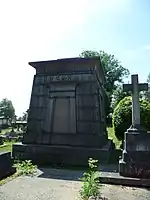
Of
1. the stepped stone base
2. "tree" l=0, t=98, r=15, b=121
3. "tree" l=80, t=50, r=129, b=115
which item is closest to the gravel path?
the stepped stone base

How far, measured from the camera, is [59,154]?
842 cm

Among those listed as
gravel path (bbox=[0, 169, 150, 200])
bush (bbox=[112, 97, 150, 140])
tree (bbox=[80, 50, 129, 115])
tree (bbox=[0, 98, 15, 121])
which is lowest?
gravel path (bbox=[0, 169, 150, 200])

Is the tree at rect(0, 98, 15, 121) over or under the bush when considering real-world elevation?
over

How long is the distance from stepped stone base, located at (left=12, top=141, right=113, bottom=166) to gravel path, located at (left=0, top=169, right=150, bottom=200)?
1989 millimetres

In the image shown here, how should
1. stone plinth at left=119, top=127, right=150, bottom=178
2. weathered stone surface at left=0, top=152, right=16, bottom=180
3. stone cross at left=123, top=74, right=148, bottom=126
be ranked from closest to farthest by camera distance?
stone plinth at left=119, top=127, right=150, bottom=178 < weathered stone surface at left=0, top=152, right=16, bottom=180 < stone cross at left=123, top=74, right=148, bottom=126

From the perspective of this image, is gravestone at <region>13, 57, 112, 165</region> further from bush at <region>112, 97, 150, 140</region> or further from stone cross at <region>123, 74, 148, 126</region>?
bush at <region>112, 97, 150, 140</region>

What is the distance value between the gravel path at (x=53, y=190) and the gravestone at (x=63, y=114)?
8.06ft

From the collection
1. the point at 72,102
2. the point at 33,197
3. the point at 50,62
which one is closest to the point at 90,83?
the point at 72,102

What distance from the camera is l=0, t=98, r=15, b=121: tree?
7114cm

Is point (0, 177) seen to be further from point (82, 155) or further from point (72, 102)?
point (72, 102)

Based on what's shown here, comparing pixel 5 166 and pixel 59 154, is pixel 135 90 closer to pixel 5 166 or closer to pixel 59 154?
pixel 59 154

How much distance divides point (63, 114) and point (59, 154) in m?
1.64

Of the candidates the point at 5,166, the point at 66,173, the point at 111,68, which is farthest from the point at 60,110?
the point at 111,68

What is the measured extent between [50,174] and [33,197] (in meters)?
2.06
